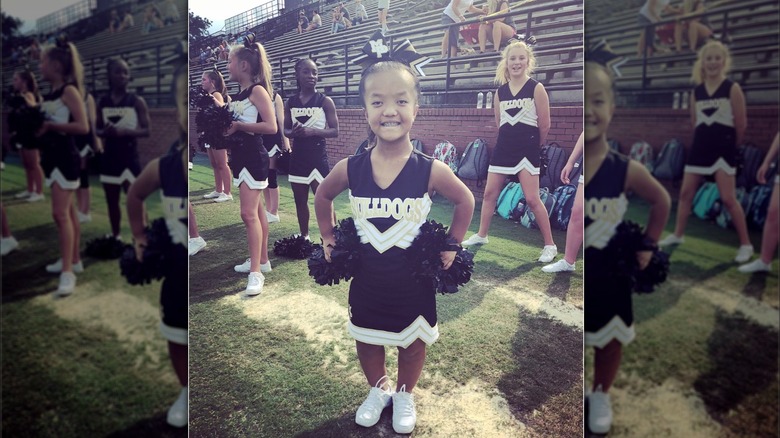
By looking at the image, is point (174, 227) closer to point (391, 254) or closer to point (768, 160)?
point (391, 254)

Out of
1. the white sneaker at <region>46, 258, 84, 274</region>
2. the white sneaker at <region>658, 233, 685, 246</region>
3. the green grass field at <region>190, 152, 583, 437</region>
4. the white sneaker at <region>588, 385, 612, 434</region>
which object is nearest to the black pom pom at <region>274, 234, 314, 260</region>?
the green grass field at <region>190, 152, 583, 437</region>

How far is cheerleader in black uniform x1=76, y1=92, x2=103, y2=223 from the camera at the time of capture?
196 cm

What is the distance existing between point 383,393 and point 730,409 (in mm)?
1335

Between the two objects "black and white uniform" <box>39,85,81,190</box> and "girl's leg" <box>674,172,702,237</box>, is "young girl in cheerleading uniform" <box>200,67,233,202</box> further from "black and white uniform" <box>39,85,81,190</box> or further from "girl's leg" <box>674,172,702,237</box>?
"girl's leg" <box>674,172,702,237</box>

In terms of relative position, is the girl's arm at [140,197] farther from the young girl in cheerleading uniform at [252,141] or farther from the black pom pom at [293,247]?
the black pom pom at [293,247]

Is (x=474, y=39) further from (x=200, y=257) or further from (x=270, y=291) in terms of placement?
(x=200, y=257)

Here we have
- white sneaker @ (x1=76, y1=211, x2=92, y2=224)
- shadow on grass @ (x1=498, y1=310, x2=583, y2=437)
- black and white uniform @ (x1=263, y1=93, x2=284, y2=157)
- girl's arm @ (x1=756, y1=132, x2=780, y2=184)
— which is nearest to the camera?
girl's arm @ (x1=756, y1=132, x2=780, y2=184)

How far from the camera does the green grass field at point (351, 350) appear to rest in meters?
1.81

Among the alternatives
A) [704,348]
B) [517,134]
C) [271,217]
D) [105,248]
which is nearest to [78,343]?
[105,248]

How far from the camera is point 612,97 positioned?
1.75 m

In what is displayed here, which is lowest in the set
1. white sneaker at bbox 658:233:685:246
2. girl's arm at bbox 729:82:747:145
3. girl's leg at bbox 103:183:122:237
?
white sneaker at bbox 658:233:685:246

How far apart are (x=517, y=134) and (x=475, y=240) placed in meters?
0.47

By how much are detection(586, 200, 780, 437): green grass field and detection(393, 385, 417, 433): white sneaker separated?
2.76 ft

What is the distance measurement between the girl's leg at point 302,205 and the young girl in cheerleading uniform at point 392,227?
0.22 metres
